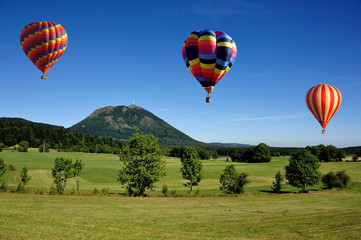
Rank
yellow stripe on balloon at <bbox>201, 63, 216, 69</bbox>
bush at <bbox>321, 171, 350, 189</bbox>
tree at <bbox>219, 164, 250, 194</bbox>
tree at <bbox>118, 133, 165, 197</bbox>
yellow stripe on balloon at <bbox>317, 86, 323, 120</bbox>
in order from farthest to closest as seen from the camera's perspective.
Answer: bush at <bbox>321, 171, 350, 189</bbox> < tree at <bbox>219, 164, 250, 194</bbox> < tree at <bbox>118, 133, 165, 197</bbox> < yellow stripe on balloon at <bbox>317, 86, 323, 120</bbox> < yellow stripe on balloon at <bbox>201, 63, 216, 69</bbox>

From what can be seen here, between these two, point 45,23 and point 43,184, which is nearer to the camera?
point 45,23

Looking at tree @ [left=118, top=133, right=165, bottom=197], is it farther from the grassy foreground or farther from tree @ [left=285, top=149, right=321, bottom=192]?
tree @ [left=285, top=149, right=321, bottom=192]

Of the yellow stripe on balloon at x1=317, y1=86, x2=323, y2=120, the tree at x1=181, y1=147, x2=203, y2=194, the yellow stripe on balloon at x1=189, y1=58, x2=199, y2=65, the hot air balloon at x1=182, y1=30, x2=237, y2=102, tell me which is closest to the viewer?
the hot air balloon at x1=182, y1=30, x2=237, y2=102

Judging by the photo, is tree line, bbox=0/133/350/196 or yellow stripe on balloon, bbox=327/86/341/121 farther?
tree line, bbox=0/133/350/196

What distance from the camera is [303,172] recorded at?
66938 mm

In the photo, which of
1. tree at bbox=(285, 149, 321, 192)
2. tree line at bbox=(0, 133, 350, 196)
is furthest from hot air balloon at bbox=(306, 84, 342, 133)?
tree at bbox=(285, 149, 321, 192)

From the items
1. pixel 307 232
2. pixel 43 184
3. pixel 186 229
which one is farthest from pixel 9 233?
pixel 43 184

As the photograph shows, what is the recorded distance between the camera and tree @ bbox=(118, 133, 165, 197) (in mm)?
54344

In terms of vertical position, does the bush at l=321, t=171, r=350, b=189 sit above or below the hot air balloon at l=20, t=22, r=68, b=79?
below

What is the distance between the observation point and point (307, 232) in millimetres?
25094

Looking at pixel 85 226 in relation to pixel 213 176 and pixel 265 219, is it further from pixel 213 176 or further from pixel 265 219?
pixel 213 176

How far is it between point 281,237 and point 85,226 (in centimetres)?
1590

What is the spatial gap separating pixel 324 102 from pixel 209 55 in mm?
20433

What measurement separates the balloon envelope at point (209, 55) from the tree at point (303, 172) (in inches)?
1417
